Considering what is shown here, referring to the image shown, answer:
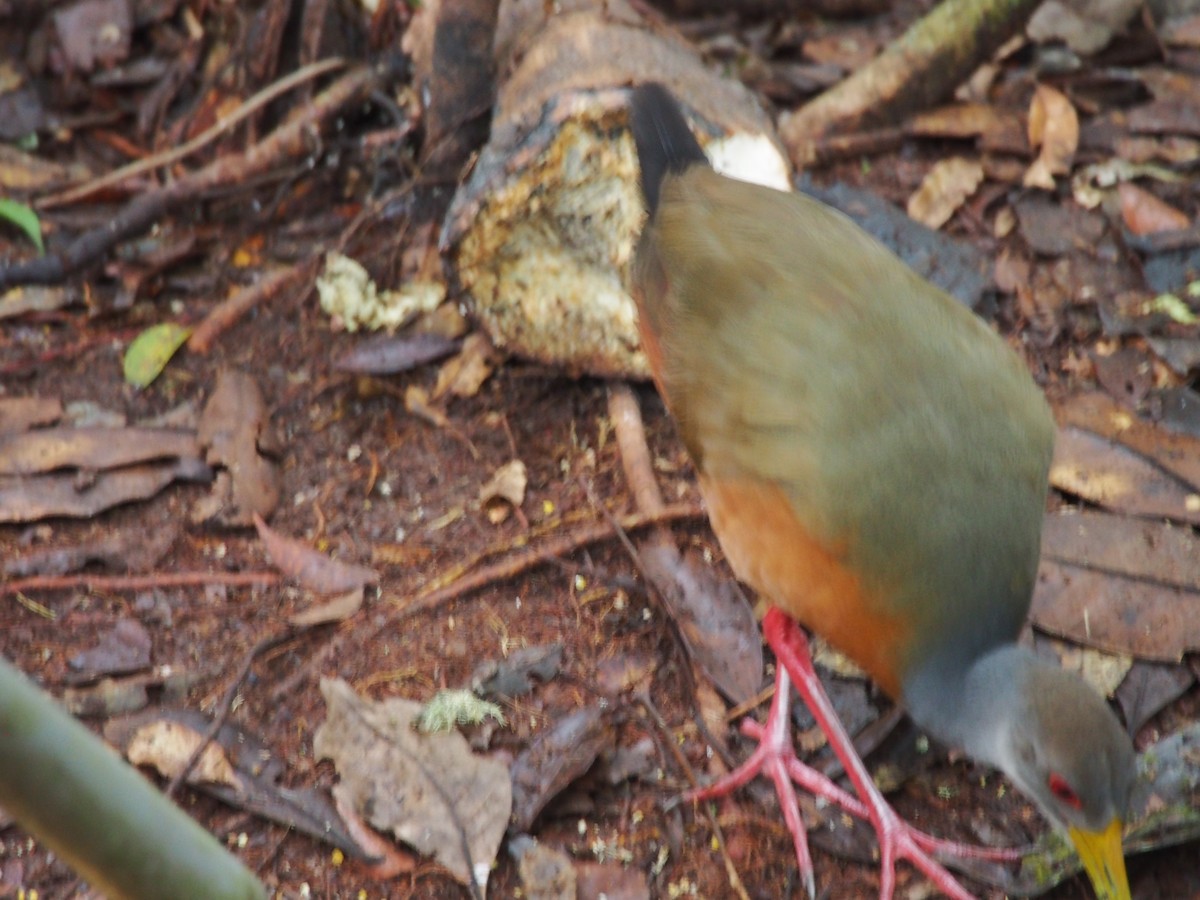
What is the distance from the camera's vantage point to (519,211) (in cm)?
428

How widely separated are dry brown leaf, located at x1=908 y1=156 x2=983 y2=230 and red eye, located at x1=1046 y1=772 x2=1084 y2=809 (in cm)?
270

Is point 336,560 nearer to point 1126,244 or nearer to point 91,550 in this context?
point 91,550

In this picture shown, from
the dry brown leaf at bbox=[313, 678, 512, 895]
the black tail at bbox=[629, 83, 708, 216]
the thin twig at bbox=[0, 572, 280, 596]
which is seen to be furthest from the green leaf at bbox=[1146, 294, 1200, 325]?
the thin twig at bbox=[0, 572, 280, 596]

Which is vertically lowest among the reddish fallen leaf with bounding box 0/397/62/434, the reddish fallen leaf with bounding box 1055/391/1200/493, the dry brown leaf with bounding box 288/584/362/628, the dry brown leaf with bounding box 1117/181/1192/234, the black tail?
the dry brown leaf with bounding box 288/584/362/628

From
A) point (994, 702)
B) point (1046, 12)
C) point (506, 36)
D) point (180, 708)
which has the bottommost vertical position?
point (180, 708)

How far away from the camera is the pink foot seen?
3438mm

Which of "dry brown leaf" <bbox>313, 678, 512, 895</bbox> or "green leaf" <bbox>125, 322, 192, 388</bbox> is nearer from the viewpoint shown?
"dry brown leaf" <bbox>313, 678, 512, 895</bbox>

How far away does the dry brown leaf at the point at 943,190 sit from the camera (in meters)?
5.12

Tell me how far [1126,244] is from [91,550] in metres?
3.96

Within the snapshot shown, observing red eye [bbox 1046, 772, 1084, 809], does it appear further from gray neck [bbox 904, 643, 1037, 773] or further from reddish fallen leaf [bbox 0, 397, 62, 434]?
reddish fallen leaf [bbox 0, 397, 62, 434]

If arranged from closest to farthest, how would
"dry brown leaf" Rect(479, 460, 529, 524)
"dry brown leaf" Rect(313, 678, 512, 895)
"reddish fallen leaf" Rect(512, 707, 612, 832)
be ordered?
"dry brown leaf" Rect(313, 678, 512, 895) < "reddish fallen leaf" Rect(512, 707, 612, 832) < "dry brown leaf" Rect(479, 460, 529, 524)

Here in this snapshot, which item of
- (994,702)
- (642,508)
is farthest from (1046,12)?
(994,702)

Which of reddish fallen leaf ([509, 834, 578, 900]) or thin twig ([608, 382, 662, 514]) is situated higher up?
thin twig ([608, 382, 662, 514])

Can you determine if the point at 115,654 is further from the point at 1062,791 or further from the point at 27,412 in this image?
the point at 1062,791
